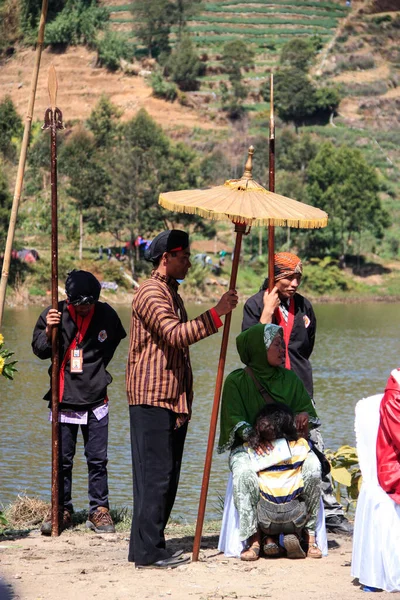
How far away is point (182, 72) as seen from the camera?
262 feet

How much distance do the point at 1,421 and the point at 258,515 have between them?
7.84 metres

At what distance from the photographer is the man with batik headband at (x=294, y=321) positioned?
5.97 meters

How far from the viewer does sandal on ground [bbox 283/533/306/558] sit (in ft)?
Result: 17.3

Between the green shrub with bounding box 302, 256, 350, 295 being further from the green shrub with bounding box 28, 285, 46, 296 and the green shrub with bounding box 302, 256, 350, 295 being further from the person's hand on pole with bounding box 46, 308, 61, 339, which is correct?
the person's hand on pole with bounding box 46, 308, 61, 339

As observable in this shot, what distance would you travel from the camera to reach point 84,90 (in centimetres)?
7812

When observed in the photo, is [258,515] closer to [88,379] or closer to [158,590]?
[158,590]

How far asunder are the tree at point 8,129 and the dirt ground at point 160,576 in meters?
47.1

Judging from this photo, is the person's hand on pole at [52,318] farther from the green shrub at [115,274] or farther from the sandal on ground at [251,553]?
the green shrub at [115,274]

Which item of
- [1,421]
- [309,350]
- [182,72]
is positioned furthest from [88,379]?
[182,72]

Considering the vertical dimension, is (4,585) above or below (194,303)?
above

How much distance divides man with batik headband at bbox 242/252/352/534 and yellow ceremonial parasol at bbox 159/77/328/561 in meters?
0.50

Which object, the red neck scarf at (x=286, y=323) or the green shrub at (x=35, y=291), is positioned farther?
the green shrub at (x=35, y=291)

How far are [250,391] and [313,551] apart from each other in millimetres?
858

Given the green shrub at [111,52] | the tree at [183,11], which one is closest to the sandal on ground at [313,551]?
the green shrub at [111,52]
